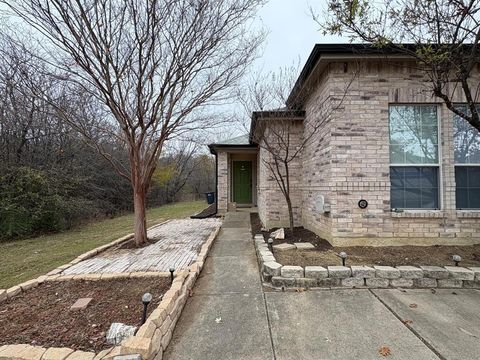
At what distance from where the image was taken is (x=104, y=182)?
595 inches

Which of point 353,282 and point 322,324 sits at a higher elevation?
point 353,282

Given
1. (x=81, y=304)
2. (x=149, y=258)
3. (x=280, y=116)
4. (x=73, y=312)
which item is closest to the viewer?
(x=73, y=312)

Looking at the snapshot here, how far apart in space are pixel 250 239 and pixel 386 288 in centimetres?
325

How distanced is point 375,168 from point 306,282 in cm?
271

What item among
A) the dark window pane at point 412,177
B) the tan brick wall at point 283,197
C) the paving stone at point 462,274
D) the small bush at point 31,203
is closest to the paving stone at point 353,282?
the paving stone at point 462,274

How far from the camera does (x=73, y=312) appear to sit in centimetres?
283

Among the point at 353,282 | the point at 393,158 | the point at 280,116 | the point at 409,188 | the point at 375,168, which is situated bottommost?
the point at 353,282

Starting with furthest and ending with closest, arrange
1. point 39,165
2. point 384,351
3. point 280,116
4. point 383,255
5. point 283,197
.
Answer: point 39,165
point 283,197
point 280,116
point 383,255
point 384,351

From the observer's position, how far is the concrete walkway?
7.33 feet

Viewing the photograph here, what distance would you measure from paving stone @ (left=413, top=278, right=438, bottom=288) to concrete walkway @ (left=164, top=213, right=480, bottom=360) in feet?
0.27

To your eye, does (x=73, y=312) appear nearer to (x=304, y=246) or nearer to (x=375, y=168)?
Answer: (x=304, y=246)

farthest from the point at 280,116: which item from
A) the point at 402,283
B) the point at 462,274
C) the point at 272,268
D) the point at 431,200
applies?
the point at 462,274

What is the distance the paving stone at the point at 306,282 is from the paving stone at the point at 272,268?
29 centimetres

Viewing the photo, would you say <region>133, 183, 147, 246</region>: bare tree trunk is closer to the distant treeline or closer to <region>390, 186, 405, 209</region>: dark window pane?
the distant treeline
